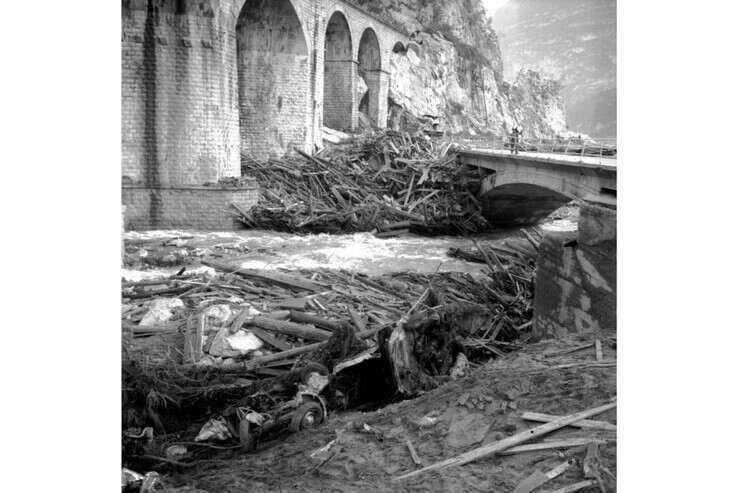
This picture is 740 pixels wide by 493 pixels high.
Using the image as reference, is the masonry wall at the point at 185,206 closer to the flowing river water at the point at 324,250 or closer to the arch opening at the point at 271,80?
the flowing river water at the point at 324,250

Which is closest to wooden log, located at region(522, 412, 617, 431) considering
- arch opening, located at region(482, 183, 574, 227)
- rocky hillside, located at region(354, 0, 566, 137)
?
arch opening, located at region(482, 183, 574, 227)

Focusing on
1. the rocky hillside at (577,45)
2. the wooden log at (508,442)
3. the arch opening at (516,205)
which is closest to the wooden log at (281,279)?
the rocky hillside at (577,45)

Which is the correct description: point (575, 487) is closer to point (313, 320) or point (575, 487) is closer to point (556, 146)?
point (313, 320)

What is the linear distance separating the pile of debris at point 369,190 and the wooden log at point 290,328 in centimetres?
1141

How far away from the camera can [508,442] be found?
3.40 m

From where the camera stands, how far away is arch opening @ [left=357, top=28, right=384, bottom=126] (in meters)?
37.3

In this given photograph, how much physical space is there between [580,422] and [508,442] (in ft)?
1.42

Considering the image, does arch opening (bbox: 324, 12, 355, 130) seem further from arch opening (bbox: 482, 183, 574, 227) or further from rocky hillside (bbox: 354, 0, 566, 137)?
arch opening (bbox: 482, 183, 574, 227)

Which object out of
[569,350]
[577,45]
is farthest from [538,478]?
[577,45]

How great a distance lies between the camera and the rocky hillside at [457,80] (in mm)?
42281

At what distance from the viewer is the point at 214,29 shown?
18.8 metres
